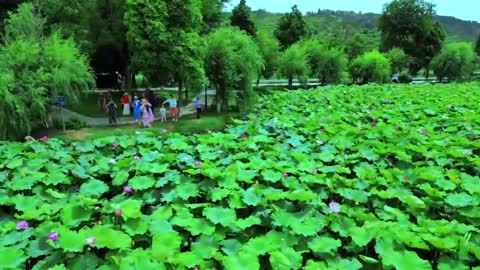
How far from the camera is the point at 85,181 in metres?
4.18

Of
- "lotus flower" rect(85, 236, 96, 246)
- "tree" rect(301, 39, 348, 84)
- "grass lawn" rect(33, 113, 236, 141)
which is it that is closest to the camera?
"lotus flower" rect(85, 236, 96, 246)

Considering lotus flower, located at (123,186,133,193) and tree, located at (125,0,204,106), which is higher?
tree, located at (125,0,204,106)

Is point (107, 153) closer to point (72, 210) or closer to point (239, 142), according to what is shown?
point (239, 142)

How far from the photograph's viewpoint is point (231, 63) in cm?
2166

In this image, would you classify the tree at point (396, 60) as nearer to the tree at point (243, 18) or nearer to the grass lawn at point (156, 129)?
the tree at point (243, 18)

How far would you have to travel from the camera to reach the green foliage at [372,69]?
36.8 meters

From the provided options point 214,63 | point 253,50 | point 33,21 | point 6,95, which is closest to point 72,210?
point 6,95

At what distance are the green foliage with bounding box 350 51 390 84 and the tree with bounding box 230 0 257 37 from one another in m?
9.85

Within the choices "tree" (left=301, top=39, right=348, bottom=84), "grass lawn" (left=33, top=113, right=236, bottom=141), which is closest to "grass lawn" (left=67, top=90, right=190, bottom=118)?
"grass lawn" (left=33, top=113, right=236, bottom=141)

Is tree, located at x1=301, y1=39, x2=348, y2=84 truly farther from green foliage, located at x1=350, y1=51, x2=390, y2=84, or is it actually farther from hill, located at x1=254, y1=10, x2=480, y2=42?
hill, located at x1=254, y1=10, x2=480, y2=42

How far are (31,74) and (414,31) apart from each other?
163 feet

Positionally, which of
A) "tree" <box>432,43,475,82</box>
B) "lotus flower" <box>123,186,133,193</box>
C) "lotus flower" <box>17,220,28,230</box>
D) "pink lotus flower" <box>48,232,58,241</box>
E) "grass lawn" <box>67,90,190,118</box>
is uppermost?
"tree" <box>432,43,475,82</box>

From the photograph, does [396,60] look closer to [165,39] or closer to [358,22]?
[165,39]

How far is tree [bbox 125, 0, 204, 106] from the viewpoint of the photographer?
796 inches
